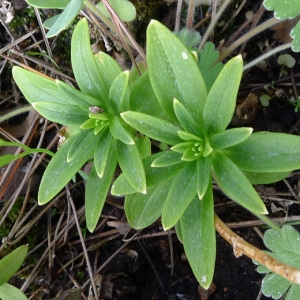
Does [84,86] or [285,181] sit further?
[285,181]

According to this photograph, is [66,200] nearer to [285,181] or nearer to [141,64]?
[141,64]

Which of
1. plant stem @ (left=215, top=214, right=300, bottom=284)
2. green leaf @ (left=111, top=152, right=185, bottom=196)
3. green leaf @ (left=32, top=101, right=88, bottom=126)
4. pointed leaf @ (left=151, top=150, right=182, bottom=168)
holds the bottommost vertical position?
plant stem @ (left=215, top=214, right=300, bottom=284)

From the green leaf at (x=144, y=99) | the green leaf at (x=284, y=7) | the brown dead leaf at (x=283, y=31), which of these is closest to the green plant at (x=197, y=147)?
the green leaf at (x=144, y=99)

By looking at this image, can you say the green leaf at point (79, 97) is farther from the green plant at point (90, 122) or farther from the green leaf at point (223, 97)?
the green leaf at point (223, 97)

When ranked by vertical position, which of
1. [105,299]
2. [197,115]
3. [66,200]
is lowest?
[105,299]

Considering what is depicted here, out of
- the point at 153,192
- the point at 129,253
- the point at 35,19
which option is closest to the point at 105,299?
the point at 129,253

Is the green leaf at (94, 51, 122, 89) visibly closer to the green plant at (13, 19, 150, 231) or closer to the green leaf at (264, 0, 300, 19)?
the green plant at (13, 19, 150, 231)

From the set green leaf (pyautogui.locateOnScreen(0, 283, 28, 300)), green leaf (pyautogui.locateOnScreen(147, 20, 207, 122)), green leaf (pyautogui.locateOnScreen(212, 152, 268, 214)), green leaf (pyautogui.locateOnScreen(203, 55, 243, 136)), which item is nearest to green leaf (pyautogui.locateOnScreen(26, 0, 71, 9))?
green leaf (pyautogui.locateOnScreen(147, 20, 207, 122))

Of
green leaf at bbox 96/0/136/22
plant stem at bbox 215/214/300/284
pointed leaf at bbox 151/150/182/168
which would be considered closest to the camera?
plant stem at bbox 215/214/300/284

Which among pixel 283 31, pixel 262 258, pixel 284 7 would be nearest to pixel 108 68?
pixel 284 7
